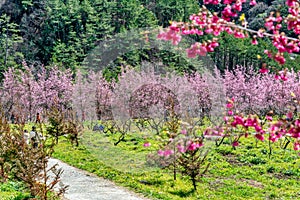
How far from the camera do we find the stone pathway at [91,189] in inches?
435

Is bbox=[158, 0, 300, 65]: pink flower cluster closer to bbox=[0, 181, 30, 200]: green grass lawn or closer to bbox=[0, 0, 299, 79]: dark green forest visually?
bbox=[0, 181, 30, 200]: green grass lawn

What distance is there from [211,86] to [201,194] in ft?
67.4

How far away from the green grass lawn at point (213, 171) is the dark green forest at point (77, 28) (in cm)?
3032

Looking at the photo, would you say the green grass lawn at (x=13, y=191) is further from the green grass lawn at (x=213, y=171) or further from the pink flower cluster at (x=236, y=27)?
the pink flower cluster at (x=236, y=27)

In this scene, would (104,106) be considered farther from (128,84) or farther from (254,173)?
(254,173)

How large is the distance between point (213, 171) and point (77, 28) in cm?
4794

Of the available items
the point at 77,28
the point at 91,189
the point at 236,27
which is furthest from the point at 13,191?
the point at 77,28

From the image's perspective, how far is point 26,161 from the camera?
8891mm

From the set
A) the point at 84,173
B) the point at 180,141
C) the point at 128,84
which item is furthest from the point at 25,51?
the point at 180,141

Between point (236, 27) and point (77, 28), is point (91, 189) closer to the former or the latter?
point (236, 27)

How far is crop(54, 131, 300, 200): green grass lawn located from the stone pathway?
367mm

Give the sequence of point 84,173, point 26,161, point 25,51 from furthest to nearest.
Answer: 1. point 25,51
2. point 84,173
3. point 26,161

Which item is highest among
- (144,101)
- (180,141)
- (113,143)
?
(180,141)

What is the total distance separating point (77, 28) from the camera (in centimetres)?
5806
